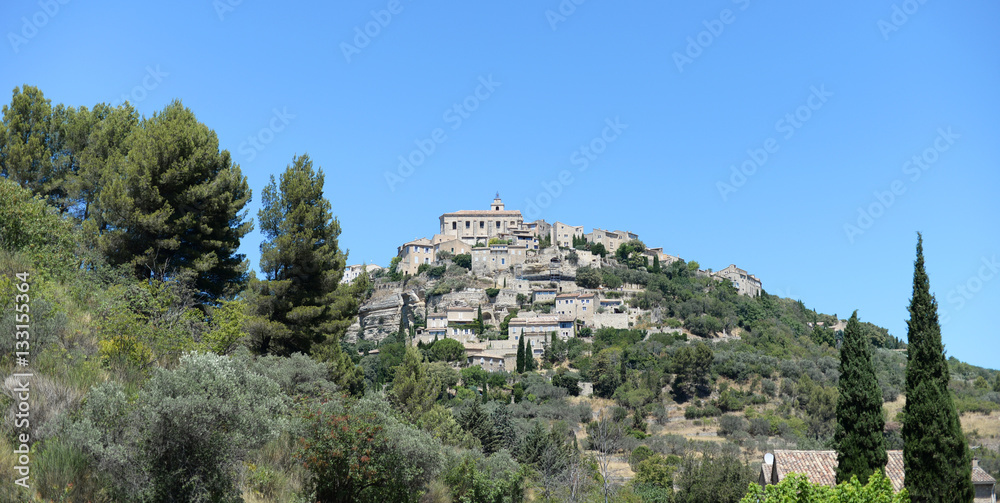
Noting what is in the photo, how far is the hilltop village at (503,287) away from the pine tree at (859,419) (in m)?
54.4

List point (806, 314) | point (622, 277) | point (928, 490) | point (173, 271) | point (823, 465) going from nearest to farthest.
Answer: point (928, 490) < point (173, 271) < point (823, 465) < point (622, 277) < point (806, 314)

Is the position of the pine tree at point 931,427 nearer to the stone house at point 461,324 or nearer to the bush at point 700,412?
the bush at point 700,412

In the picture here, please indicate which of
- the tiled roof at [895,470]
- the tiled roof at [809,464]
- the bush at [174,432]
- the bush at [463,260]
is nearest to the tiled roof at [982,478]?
the tiled roof at [895,470]

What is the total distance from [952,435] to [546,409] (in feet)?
133

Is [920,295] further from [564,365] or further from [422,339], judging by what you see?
[422,339]

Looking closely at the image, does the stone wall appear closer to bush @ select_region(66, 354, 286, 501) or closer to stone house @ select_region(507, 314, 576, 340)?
stone house @ select_region(507, 314, 576, 340)

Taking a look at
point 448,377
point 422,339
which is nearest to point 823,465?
point 448,377

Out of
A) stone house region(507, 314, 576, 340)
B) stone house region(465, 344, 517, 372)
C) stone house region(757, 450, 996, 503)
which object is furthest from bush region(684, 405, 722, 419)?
stone house region(757, 450, 996, 503)

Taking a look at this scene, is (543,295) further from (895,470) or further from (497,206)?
(895,470)

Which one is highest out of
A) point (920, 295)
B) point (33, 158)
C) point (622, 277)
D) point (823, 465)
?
point (622, 277)

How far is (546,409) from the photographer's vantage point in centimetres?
5306

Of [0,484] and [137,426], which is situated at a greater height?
[137,426]

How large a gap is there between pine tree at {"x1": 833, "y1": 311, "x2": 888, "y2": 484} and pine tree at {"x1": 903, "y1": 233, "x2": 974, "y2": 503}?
129cm

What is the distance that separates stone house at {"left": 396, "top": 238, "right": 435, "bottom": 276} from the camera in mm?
92812
